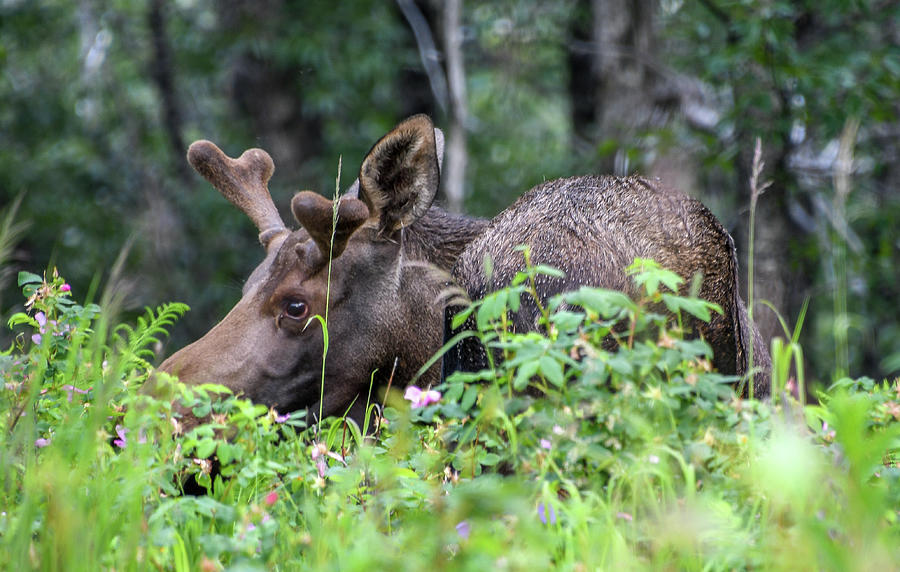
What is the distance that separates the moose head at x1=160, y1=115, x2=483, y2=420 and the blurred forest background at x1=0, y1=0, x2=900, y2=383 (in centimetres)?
270

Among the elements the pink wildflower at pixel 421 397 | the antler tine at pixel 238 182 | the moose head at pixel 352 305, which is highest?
the antler tine at pixel 238 182

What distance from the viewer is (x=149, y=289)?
1437 cm

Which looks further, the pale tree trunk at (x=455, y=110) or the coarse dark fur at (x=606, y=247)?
the pale tree trunk at (x=455, y=110)

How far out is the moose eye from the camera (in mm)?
5129

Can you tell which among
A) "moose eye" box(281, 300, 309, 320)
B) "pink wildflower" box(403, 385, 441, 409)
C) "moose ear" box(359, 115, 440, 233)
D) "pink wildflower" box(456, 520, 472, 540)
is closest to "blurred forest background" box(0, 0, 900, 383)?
"moose ear" box(359, 115, 440, 233)

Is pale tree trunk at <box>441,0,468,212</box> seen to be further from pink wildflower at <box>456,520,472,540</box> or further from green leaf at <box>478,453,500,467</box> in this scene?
pink wildflower at <box>456,520,472,540</box>

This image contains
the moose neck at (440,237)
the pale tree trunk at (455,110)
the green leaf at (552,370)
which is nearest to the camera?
the green leaf at (552,370)

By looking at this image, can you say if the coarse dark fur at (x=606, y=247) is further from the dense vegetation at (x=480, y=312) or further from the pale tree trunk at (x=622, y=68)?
the pale tree trunk at (x=622, y=68)

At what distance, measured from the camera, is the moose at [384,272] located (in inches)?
172

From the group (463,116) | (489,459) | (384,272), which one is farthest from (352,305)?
(463,116)

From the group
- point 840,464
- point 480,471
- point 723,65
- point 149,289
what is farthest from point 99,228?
point 840,464

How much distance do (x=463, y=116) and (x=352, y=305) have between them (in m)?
7.35

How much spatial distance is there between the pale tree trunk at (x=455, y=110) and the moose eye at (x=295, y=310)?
6139mm

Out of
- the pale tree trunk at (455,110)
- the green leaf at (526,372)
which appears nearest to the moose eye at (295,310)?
the green leaf at (526,372)
